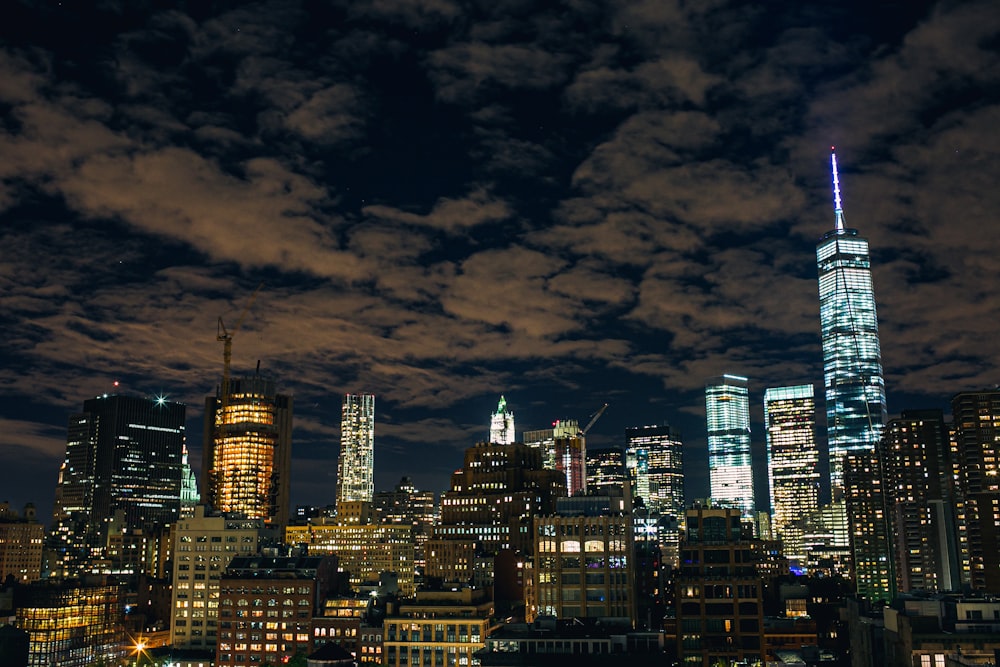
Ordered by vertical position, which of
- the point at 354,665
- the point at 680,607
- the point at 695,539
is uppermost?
the point at 695,539

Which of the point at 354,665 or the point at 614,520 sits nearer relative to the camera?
the point at 354,665

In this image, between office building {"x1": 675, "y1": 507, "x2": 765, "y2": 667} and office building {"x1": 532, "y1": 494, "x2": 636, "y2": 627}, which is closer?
office building {"x1": 675, "y1": 507, "x2": 765, "y2": 667}

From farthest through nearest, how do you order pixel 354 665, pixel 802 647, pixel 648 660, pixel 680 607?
1. pixel 802 647
2. pixel 354 665
3. pixel 680 607
4. pixel 648 660

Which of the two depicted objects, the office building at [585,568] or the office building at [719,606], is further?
the office building at [585,568]

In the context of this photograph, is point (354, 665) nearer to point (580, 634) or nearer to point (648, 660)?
point (580, 634)

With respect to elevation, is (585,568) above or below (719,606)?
above

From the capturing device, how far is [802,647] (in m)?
195

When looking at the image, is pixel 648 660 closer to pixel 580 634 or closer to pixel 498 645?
pixel 580 634

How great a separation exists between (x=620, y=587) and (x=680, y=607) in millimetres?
29719

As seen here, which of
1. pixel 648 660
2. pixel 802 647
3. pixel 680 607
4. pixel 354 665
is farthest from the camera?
pixel 802 647

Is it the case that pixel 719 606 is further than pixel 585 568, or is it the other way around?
pixel 585 568

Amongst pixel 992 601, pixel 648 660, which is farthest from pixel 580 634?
pixel 992 601

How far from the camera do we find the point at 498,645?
509 feet

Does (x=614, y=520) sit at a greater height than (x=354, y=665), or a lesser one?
greater
